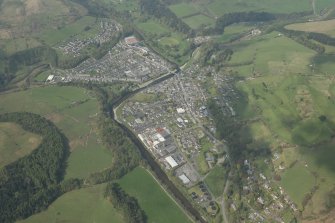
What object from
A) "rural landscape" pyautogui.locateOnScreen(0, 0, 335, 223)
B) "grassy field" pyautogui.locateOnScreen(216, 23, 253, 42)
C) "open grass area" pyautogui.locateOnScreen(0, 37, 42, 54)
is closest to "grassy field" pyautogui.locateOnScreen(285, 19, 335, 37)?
"rural landscape" pyautogui.locateOnScreen(0, 0, 335, 223)

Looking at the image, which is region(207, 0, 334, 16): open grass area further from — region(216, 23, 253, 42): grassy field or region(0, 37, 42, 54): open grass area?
region(0, 37, 42, 54): open grass area

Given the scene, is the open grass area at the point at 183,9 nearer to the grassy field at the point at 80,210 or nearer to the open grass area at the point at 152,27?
the open grass area at the point at 152,27

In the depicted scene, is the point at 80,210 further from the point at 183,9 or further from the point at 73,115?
the point at 183,9

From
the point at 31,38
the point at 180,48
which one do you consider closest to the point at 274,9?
the point at 180,48

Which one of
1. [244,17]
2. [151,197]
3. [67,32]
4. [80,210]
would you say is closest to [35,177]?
[80,210]

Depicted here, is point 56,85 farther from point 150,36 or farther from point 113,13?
point 113,13

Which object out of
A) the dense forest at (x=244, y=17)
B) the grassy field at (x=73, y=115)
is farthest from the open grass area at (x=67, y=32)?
the dense forest at (x=244, y=17)
